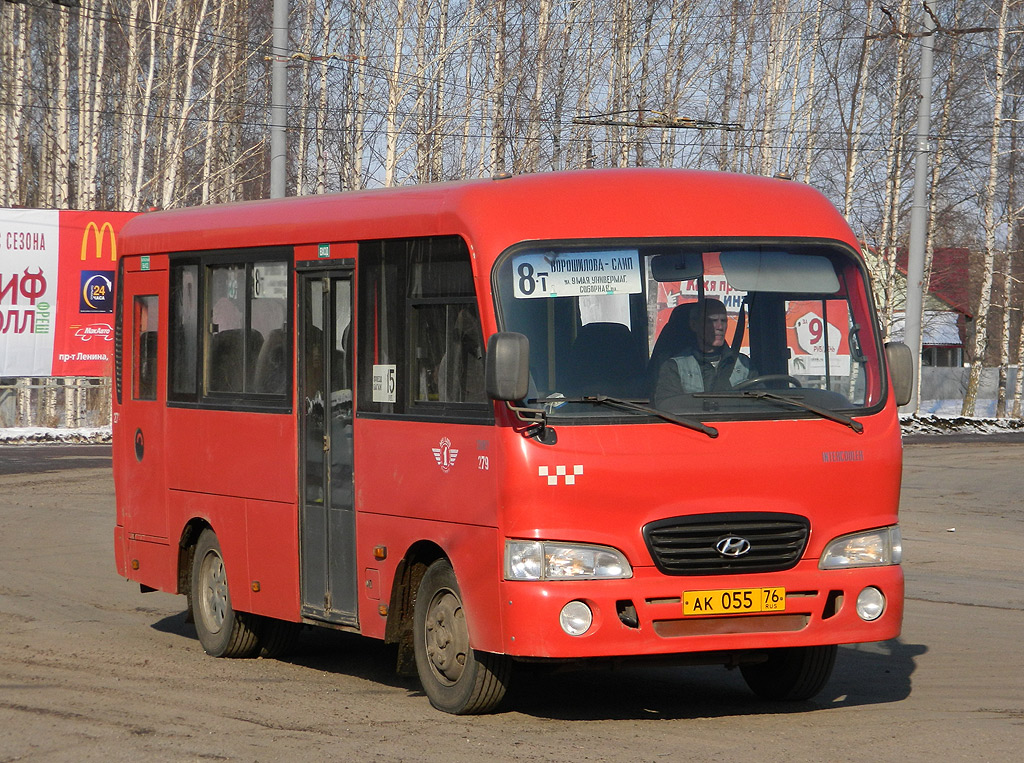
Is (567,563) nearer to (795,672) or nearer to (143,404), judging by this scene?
(795,672)

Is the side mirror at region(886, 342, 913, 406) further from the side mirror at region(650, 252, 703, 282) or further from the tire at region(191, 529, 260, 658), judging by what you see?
the tire at region(191, 529, 260, 658)

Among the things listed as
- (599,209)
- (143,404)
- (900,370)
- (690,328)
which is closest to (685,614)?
(690,328)

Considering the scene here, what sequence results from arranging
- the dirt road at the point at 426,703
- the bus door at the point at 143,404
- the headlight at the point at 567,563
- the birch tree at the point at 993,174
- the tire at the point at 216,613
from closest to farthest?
1. the dirt road at the point at 426,703
2. the headlight at the point at 567,563
3. the tire at the point at 216,613
4. the bus door at the point at 143,404
5. the birch tree at the point at 993,174

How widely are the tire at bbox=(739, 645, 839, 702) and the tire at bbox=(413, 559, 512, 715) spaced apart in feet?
4.91

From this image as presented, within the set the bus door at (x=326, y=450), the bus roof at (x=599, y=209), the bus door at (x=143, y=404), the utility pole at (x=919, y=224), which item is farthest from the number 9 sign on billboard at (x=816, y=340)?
the utility pole at (x=919, y=224)

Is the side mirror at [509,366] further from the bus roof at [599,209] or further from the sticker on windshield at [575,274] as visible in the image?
the bus roof at [599,209]

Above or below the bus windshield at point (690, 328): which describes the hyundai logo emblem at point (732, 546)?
below

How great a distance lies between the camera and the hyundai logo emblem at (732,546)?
7859 millimetres

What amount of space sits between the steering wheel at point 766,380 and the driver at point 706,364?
0.02m

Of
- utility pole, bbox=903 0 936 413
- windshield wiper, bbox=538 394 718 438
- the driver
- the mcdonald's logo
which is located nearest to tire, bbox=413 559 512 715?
windshield wiper, bbox=538 394 718 438

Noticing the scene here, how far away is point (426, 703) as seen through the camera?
873 centimetres

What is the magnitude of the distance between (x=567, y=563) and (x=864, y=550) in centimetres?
151

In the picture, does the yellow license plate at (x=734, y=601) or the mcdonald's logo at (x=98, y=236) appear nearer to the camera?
the yellow license plate at (x=734, y=601)

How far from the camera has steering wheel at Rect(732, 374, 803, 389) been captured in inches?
324
